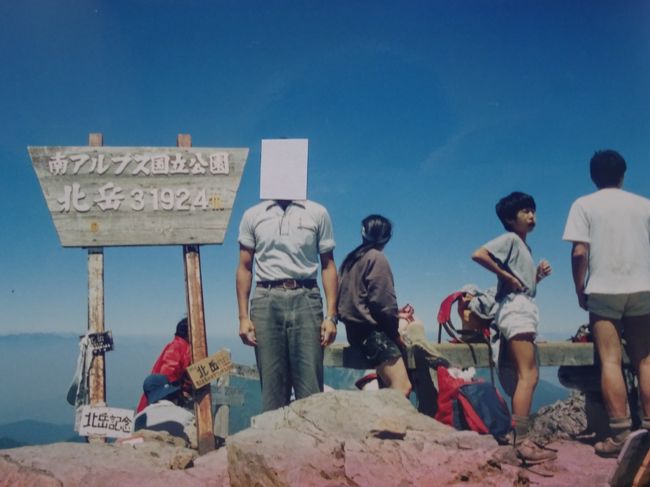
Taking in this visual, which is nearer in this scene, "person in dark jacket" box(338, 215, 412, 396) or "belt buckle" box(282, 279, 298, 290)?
"belt buckle" box(282, 279, 298, 290)

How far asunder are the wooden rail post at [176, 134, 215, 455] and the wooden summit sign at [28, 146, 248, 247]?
7.1 inches

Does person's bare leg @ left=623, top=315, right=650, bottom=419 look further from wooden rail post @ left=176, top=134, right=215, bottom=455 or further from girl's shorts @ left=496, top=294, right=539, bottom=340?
wooden rail post @ left=176, top=134, right=215, bottom=455

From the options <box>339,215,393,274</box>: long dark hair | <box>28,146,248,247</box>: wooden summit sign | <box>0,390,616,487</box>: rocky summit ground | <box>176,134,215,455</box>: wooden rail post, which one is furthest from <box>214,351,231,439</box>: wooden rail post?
<box>339,215,393,274</box>: long dark hair

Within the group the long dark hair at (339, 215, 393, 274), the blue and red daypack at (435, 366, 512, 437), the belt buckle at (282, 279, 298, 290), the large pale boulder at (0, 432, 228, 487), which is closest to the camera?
the large pale boulder at (0, 432, 228, 487)

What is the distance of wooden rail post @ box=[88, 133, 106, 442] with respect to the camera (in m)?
5.07

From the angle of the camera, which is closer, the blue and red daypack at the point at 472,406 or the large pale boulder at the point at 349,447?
the large pale boulder at the point at 349,447

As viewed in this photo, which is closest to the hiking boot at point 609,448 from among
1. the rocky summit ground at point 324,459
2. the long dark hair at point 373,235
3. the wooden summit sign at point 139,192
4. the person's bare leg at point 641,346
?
the rocky summit ground at point 324,459

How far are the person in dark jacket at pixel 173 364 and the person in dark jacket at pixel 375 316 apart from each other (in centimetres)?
256

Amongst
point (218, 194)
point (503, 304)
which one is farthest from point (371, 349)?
point (218, 194)

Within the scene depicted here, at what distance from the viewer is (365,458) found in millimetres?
3211

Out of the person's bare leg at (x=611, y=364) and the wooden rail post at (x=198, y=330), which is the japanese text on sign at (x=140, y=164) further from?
the person's bare leg at (x=611, y=364)

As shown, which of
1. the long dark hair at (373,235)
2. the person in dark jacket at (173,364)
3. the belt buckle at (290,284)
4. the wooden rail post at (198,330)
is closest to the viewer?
the belt buckle at (290,284)

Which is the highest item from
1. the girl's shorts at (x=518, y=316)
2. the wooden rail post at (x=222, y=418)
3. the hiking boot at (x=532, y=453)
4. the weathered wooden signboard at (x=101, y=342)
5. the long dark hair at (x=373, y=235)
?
the long dark hair at (x=373, y=235)

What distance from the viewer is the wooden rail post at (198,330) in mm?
5069
